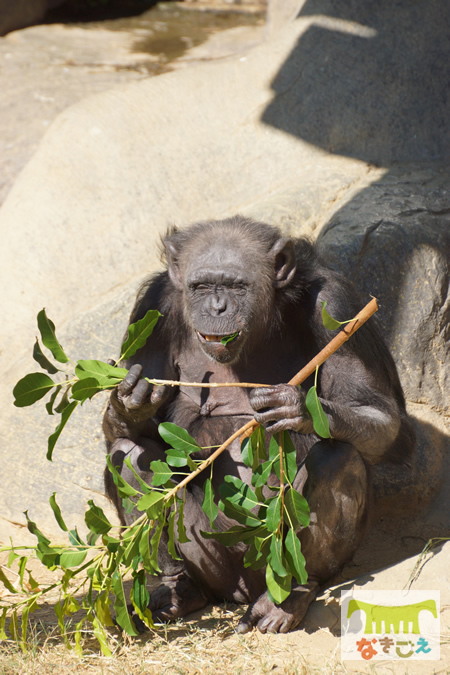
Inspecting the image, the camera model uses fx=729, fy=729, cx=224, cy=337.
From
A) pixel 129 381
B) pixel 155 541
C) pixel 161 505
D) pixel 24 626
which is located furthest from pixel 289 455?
pixel 24 626

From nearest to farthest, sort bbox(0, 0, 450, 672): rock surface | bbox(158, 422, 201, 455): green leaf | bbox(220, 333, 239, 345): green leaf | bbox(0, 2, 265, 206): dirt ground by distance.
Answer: bbox(158, 422, 201, 455): green leaf < bbox(220, 333, 239, 345): green leaf < bbox(0, 0, 450, 672): rock surface < bbox(0, 2, 265, 206): dirt ground

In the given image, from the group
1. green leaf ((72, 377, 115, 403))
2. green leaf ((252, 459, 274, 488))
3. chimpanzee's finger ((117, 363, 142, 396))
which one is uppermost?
green leaf ((72, 377, 115, 403))

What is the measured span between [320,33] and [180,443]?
5851mm

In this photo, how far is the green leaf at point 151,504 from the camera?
3512mm

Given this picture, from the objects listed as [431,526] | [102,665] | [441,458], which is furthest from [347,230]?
[102,665]

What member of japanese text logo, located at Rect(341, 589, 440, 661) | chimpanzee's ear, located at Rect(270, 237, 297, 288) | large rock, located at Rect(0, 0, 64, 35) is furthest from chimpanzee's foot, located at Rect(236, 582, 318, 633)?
large rock, located at Rect(0, 0, 64, 35)

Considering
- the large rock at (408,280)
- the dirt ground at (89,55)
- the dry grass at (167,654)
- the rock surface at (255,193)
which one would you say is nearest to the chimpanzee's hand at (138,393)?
the dry grass at (167,654)

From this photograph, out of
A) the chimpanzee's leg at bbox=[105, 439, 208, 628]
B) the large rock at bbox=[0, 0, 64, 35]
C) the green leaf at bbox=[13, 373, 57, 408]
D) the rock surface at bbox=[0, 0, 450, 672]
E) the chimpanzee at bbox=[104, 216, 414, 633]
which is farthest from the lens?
the large rock at bbox=[0, 0, 64, 35]

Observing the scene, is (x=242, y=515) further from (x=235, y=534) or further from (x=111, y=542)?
(x=111, y=542)

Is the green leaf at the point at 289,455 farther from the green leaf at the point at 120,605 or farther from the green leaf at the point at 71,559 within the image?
the green leaf at the point at 71,559

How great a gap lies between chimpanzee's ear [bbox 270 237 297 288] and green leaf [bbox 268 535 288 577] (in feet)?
4.82

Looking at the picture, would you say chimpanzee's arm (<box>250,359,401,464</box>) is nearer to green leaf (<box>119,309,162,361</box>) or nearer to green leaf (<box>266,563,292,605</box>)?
green leaf (<box>119,309,162,361</box>)

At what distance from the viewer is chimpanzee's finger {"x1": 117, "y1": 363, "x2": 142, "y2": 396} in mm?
3740

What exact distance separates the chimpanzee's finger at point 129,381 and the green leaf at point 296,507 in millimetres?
954
